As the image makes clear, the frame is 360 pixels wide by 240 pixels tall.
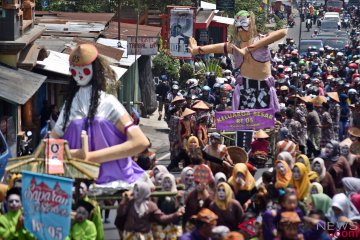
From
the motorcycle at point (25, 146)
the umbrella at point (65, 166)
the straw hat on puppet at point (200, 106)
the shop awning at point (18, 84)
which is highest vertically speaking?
the umbrella at point (65, 166)

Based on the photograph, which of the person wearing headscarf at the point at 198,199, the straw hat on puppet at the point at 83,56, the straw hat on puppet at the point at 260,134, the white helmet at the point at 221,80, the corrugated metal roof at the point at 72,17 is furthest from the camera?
the corrugated metal roof at the point at 72,17

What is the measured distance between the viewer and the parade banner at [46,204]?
13.5m

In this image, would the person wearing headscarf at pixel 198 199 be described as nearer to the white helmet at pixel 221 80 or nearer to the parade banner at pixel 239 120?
the parade banner at pixel 239 120

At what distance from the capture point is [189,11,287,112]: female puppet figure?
75.7ft

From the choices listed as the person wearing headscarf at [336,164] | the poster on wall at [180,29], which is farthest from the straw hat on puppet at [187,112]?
the poster on wall at [180,29]

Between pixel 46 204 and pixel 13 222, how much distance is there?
0.51m

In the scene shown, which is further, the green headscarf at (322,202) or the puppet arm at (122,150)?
the green headscarf at (322,202)

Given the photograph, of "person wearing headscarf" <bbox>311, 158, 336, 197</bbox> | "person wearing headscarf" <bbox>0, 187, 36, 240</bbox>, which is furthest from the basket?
"person wearing headscarf" <bbox>0, 187, 36, 240</bbox>

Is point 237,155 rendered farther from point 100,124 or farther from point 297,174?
point 100,124

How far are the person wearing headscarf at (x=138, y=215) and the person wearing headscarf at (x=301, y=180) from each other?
215cm

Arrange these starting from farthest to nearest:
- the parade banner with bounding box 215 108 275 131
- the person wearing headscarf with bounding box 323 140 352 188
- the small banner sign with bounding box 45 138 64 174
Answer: the parade banner with bounding box 215 108 275 131 < the person wearing headscarf with bounding box 323 140 352 188 < the small banner sign with bounding box 45 138 64 174

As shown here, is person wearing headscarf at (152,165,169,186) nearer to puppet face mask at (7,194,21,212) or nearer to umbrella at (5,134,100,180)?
umbrella at (5,134,100,180)

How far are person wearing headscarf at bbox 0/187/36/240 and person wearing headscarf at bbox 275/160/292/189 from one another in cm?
325

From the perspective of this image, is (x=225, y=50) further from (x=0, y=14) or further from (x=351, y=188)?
(x=351, y=188)
